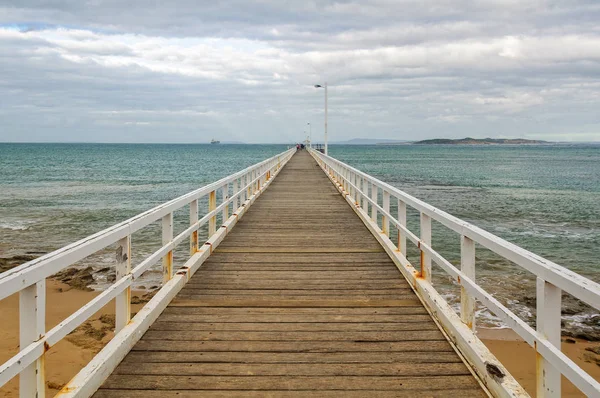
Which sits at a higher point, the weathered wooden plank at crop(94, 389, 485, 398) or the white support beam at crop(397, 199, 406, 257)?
the white support beam at crop(397, 199, 406, 257)

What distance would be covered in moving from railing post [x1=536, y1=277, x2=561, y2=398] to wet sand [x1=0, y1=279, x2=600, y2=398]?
15.1 ft

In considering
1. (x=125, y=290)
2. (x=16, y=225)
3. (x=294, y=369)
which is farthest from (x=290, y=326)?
(x=16, y=225)

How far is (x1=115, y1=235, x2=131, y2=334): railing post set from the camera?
403 cm

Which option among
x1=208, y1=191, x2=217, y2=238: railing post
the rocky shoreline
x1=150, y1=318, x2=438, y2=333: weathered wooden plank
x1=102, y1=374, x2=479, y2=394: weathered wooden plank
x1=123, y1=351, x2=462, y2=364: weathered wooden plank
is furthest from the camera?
the rocky shoreline

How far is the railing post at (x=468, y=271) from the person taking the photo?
4066 mm

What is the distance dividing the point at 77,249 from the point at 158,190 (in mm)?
36988

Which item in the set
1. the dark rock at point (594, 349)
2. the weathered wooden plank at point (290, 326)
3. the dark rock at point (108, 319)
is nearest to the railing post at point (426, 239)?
the weathered wooden plank at point (290, 326)

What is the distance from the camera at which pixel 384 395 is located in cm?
336

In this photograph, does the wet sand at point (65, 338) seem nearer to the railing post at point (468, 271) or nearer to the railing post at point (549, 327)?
the railing post at point (468, 271)

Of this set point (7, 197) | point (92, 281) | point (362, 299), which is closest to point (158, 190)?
point (7, 197)

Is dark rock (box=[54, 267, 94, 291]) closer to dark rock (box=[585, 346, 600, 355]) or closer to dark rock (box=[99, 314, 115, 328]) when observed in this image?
dark rock (box=[99, 314, 115, 328])

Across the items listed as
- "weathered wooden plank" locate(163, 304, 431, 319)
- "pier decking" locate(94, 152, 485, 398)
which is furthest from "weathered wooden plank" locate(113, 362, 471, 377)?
"weathered wooden plank" locate(163, 304, 431, 319)

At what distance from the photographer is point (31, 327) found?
269 cm

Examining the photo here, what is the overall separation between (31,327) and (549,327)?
2880 mm
